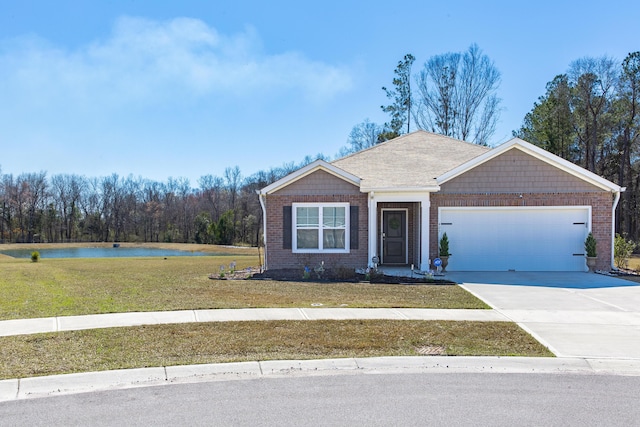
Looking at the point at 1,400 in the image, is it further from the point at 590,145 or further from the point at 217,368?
the point at 590,145

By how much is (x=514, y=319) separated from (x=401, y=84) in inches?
1291

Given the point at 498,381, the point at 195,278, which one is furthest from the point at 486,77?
the point at 498,381

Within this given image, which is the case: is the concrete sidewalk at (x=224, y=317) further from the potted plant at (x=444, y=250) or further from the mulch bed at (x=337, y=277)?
the potted plant at (x=444, y=250)

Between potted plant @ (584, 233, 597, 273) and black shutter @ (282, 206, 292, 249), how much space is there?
9547 millimetres

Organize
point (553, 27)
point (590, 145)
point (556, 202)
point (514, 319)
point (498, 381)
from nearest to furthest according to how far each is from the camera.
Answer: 1. point (498, 381)
2. point (514, 319)
3. point (556, 202)
4. point (553, 27)
5. point (590, 145)

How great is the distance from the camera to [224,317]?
8.62 metres

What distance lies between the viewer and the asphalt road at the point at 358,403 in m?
4.66

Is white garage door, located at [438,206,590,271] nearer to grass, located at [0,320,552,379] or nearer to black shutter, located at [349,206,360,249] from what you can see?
black shutter, located at [349,206,360,249]

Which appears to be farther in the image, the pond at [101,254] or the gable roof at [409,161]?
the pond at [101,254]

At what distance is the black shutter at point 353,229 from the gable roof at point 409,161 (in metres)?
0.79

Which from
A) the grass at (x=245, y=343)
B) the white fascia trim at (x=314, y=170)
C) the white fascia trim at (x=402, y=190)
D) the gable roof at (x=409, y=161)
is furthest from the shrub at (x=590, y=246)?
the grass at (x=245, y=343)

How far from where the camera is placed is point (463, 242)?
635 inches

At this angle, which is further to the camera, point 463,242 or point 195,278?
point 463,242

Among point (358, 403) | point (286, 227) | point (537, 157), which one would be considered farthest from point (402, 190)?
point (358, 403)
